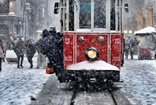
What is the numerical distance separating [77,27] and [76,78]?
5.08 feet

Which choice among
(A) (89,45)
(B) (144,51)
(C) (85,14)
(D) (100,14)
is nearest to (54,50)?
(A) (89,45)

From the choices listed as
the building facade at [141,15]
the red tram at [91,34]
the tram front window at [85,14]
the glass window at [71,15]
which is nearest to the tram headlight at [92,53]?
the red tram at [91,34]

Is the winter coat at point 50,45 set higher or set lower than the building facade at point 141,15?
lower

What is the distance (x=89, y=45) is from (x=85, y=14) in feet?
3.20

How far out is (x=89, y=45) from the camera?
9055 mm

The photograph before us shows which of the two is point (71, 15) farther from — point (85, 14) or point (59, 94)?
point (59, 94)

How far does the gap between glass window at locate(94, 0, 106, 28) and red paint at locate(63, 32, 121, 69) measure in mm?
344

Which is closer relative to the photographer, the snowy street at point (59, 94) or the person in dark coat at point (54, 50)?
the snowy street at point (59, 94)

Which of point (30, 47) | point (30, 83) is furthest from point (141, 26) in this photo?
point (30, 83)

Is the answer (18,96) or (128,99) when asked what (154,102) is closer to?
(128,99)

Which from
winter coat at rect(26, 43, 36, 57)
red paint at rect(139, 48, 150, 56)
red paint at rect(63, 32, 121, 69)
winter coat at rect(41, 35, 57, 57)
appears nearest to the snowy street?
red paint at rect(63, 32, 121, 69)

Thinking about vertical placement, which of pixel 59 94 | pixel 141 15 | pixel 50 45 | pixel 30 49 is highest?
pixel 141 15

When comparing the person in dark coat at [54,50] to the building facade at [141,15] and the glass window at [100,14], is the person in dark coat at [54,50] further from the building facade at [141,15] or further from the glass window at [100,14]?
the building facade at [141,15]

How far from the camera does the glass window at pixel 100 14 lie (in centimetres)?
920
